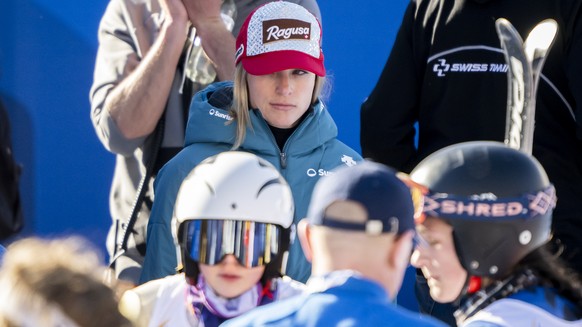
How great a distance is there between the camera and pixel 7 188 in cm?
518

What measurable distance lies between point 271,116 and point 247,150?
0.50 feet

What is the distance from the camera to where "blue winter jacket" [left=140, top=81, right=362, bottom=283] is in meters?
4.25

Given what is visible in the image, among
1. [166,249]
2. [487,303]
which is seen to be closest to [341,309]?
[487,303]

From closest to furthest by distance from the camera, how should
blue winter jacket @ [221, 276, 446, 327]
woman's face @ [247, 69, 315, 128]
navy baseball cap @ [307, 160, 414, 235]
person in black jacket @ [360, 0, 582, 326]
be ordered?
blue winter jacket @ [221, 276, 446, 327] < navy baseball cap @ [307, 160, 414, 235] < woman's face @ [247, 69, 315, 128] < person in black jacket @ [360, 0, 582, 326]

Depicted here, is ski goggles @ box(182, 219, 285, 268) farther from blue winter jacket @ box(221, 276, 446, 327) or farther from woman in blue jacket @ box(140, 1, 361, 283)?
woman in blue jacket @ box(140, 1, 361, 283)

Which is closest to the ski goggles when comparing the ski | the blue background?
the ski

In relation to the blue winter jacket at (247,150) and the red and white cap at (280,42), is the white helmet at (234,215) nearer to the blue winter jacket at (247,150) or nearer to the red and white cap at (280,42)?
the blue winter jacket at (247,150)

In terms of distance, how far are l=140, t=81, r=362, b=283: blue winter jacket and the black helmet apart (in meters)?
0.86

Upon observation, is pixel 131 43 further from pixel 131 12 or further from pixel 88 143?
pixel 88 143

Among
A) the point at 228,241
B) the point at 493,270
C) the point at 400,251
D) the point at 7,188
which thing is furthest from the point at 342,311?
the point at 7,188

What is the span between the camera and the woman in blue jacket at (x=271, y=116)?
14.1 ft

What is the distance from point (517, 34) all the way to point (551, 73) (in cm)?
20

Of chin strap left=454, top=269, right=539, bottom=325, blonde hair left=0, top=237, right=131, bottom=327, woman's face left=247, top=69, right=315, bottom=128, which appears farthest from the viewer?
woman's face left=247, top=69, right=315, bottom=128

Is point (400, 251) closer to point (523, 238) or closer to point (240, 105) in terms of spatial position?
point (523, 238)
